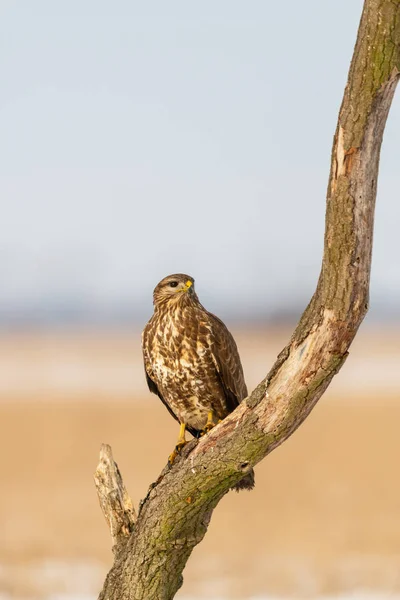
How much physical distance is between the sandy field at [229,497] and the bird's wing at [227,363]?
318cm

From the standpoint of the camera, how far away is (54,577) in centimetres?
1212

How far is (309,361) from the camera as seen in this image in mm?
→ 6367

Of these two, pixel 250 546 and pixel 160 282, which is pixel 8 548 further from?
pixel 160 282

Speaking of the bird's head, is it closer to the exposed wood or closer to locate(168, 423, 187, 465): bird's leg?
locate(168, 423, 187, 465): bird's leg

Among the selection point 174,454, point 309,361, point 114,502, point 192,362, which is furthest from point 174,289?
point 309,361

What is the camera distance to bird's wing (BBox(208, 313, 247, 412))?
8789mm

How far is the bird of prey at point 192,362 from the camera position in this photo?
8.82 meters

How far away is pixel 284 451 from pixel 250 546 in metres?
6.06

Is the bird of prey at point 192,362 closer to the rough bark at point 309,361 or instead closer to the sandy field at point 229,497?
the rough bark at point 309,361

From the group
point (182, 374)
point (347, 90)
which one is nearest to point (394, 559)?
point (182, 374)

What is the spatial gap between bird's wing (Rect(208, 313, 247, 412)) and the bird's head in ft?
1.02

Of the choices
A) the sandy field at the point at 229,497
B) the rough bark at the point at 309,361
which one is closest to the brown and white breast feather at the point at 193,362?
the rough bark at the point at 309,361

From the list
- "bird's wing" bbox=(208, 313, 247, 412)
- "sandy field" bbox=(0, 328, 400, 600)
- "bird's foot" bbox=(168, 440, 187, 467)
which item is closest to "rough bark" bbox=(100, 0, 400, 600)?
"bird's foot" bbox=(168, 440, 187, 467)

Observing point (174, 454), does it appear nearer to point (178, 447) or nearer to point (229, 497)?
point (178, 447)
